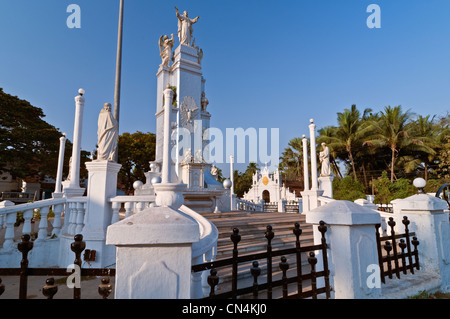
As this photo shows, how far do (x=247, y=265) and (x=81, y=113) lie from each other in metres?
6.47

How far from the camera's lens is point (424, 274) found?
3605 millimetres

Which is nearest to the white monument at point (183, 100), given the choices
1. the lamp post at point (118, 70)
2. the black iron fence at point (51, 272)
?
the lamp post at point (118, 70)

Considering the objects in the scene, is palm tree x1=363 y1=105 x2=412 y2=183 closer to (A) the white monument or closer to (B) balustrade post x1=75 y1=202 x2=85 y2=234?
(A) the white monument

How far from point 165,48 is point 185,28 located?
6.67 ft

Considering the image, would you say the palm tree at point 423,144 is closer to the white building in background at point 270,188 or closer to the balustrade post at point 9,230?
the white building in background at point 270,188

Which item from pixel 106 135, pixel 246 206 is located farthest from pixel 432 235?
pixel 246 206

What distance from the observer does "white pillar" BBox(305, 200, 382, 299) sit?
2506mm

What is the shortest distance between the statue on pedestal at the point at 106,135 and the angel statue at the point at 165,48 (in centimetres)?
1180

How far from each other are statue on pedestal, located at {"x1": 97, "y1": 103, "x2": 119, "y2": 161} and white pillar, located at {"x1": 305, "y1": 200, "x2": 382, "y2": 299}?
5258mm

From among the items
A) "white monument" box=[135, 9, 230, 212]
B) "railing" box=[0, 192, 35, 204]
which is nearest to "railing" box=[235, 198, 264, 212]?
"white monument" box=[135, 9, 230, 212]
